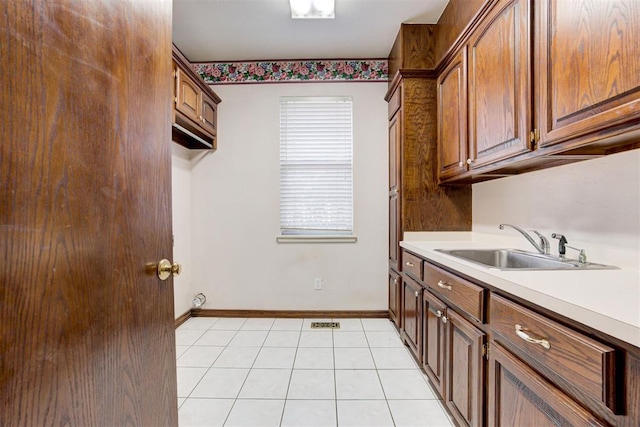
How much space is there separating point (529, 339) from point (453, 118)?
156 centimetres

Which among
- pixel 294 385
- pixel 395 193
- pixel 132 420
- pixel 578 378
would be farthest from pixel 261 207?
pixel 578 378

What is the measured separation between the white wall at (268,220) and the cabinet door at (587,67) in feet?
5.70

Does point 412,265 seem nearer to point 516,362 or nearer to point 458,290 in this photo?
point 458,290

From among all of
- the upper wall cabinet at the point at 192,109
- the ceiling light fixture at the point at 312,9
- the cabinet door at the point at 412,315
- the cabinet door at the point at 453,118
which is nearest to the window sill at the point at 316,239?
the cabinet door at the point at 412,315

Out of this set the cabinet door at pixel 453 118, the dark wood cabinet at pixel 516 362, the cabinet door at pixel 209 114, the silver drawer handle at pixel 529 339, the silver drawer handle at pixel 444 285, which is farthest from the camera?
the cabinet door at pixel 209 114

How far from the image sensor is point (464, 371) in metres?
1.31

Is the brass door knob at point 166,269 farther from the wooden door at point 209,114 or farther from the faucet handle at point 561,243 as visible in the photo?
the wooden door at point 209,114

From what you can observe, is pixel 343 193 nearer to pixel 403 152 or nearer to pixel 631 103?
pixel 403 152

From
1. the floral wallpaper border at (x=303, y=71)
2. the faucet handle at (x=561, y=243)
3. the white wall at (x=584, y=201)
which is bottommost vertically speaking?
the faucet handle at (x=561, y=243)

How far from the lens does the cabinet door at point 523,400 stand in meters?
0.76

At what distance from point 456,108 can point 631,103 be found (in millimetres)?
1158

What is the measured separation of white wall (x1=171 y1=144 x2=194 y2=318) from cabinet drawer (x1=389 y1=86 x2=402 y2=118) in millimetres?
2067

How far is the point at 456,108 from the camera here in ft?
6.35

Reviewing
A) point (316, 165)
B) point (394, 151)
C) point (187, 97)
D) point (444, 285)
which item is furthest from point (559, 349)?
point (187, 97)
